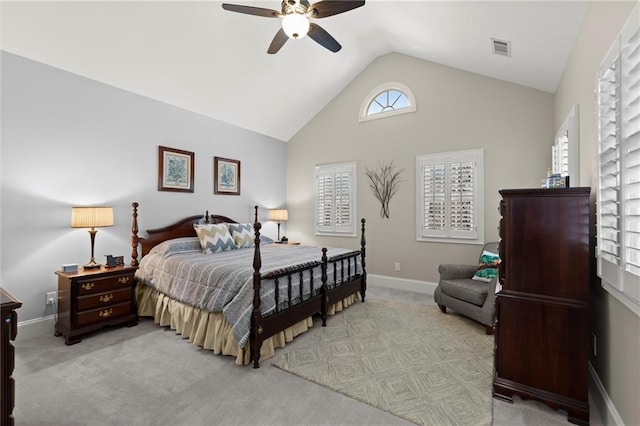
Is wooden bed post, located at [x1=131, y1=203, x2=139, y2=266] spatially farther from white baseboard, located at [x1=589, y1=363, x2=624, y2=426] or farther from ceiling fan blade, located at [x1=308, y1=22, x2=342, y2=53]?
white baseboard, located at [x1=589, y1=363, x2=624, y2=426]

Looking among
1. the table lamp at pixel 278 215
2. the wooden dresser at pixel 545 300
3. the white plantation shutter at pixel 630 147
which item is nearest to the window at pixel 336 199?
the table lamp at pixel 278 215

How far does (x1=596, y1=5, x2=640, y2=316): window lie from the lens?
1479 mm

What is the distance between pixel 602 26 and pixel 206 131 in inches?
186

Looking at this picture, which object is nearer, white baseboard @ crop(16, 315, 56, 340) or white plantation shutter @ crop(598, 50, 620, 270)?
white plantation shutter @ crop(598, 50, 620, 270)

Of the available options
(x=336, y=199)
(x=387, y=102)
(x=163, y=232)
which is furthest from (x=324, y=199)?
(x=163, y=232)

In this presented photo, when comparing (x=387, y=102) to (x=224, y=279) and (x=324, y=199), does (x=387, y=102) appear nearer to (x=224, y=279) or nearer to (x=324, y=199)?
(x=324, y=199)

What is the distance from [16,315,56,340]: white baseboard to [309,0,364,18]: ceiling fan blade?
13.6 feet

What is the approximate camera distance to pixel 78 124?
3453 mm

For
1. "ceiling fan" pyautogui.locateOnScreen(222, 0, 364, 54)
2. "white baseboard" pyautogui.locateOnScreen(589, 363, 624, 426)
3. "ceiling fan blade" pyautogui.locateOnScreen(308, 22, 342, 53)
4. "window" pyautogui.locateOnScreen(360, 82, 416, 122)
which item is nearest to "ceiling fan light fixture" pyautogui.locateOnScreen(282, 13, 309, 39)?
"ceiling fan" pyautogui.locateOnScreen(222, 0, 364, 54)

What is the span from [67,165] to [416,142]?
4750 mm

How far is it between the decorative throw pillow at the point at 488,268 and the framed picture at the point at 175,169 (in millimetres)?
4245

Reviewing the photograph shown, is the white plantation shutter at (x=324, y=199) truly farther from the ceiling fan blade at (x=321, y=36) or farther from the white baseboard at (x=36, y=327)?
the white baseboard at (x=36, y=327)

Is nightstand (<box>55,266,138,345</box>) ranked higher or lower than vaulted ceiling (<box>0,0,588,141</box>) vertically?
lower

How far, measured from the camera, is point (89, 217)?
126 inches
